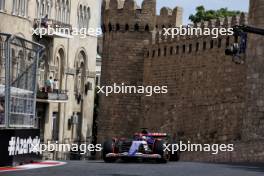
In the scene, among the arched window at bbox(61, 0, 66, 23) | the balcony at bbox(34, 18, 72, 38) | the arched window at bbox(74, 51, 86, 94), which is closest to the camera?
the balcony at bbox(34, 18, 72, 38)

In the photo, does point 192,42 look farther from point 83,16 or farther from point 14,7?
point 14,7

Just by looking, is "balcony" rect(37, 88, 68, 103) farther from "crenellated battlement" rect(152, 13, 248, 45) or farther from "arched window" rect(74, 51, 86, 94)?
"crenellated battlement" rect(152, 13, 248, 45)

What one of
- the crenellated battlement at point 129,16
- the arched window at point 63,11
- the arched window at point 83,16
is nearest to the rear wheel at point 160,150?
the arched window at point 63,11

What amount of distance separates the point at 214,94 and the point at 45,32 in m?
7.22

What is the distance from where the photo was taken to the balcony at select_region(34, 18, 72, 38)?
42.0 metres

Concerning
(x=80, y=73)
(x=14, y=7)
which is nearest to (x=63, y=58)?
(x=80, y=73)

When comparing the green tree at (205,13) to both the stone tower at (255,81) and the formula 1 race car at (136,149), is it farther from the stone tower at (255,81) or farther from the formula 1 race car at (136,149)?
the formula 1 race car at (136,149)

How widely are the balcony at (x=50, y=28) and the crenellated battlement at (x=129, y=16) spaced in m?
7.78

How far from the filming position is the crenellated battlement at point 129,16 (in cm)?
5134

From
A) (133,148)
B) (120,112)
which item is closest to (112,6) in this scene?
(120,112)

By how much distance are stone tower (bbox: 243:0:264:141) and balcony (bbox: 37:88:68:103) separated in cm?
984

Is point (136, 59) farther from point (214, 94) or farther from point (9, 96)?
point (9, 96)

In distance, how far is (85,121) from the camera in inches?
1982

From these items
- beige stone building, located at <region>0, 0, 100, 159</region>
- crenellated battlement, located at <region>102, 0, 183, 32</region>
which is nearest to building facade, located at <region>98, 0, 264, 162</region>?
crenellated battlement, located at <region>102, 0, 183, 32</region>
